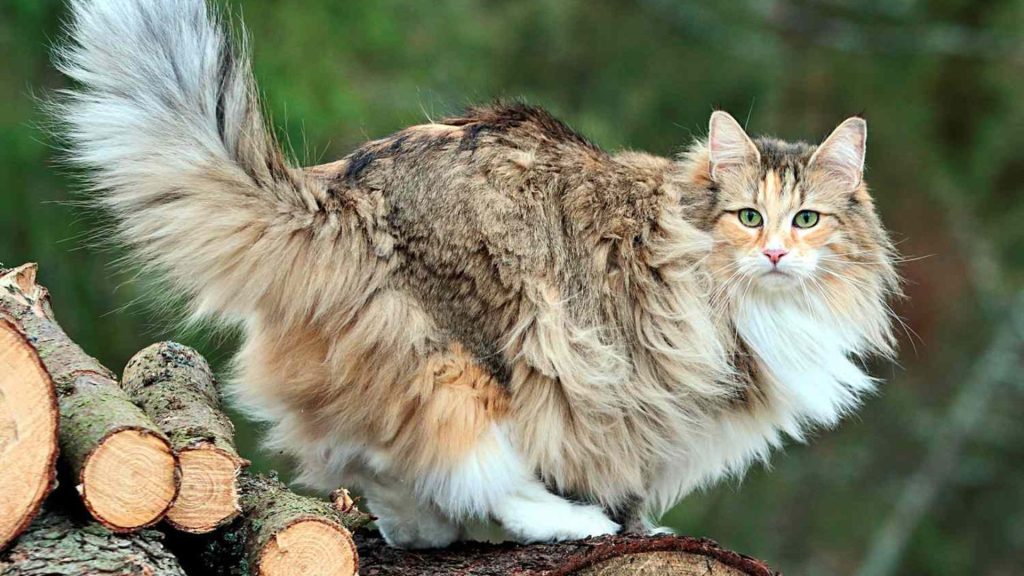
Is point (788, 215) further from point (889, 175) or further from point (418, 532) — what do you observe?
point (889, 175)

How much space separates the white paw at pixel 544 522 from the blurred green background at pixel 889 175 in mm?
5129

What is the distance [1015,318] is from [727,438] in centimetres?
617

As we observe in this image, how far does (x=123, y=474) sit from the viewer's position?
2.45 metres

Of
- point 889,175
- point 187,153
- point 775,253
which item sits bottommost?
point 187,153

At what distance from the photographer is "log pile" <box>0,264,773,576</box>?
2.38 meters

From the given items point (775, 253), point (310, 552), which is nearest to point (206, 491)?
point (310, 552)

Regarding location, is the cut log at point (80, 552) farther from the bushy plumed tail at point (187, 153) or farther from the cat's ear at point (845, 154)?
the cat's ear at point (845, 154)

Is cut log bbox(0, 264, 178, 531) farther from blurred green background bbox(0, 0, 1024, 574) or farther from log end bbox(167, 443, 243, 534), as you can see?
blurred green background bbox(0, 0, 1024, 574)

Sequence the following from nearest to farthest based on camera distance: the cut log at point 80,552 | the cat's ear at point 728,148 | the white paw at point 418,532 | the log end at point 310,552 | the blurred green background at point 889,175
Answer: the cut log at point 80,552 → the log end at point 310,552 → the white paw at point 418,532 → the cat's ear at point 728,148 → the blurred green background at point 889,175

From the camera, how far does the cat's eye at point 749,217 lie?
358 cm

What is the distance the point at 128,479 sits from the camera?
2451mm

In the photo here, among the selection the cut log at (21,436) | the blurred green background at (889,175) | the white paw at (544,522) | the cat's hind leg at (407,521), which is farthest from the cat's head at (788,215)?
the blurred green background at (889,175)

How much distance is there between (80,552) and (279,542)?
398 mm

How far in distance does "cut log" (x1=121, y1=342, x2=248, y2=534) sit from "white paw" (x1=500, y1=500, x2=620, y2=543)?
2.76 ft
